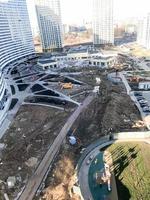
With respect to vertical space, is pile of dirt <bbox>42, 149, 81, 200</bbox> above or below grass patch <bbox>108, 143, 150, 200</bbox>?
above

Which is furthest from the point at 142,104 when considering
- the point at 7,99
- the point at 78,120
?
the point at 7,99

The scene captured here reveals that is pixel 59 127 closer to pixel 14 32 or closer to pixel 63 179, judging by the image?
pixel 63 179

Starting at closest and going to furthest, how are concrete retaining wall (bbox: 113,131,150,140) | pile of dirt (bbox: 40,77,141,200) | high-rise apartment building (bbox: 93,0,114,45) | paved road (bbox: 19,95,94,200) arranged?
paved road (bbox: 19,95,94,200)
pile of dirt (bbox: 40,77,141,200)
concrete retaining wall (bbox: 113,131,150,140)
high-rise apartment building (bbox: 93,0,114,45)

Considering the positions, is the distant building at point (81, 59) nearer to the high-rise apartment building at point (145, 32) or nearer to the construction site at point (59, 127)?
the construction site at point (59, 127)

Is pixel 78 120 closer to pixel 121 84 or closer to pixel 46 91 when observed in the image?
pixel 46 91

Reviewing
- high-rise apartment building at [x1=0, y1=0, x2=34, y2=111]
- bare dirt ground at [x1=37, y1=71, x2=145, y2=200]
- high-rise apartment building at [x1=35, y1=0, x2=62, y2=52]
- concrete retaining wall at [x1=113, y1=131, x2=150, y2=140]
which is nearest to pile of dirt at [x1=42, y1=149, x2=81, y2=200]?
bare dirt ground at [x1=37, y1=71, x2=145, y2=200]

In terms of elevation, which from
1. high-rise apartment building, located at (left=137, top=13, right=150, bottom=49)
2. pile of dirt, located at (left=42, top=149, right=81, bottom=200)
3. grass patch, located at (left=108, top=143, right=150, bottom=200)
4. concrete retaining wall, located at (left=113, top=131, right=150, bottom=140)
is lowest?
grass patch, located at (left=108, top=143, right=150, bottom=200)

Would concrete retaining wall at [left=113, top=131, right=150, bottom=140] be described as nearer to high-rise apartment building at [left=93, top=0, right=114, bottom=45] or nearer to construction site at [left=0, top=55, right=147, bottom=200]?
construction site at [left=0, top=55, right=147, bottom=200]
